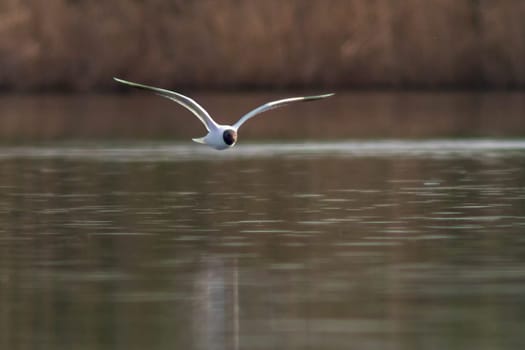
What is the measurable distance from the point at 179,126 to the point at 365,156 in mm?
11529

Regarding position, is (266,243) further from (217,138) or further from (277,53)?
(277,53)

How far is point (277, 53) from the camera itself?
154 ft

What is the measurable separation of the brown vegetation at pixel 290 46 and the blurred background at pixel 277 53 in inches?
1.5

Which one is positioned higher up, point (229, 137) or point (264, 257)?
Result: point (229, 137)

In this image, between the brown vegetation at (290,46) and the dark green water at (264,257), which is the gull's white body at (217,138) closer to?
the dark green water at (264,257)

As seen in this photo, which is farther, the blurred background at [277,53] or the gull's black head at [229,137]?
the blurred background at [277,53]

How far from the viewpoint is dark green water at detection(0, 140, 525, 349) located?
12.3 meters

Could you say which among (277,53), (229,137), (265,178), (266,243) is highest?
(277,53)

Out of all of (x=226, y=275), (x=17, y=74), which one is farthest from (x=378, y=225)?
(x=17, y=74)

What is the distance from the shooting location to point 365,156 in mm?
29359

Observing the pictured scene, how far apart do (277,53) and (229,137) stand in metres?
27.6

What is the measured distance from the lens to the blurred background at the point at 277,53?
46.6 meters

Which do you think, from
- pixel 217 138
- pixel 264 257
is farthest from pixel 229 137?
pixel 264 257

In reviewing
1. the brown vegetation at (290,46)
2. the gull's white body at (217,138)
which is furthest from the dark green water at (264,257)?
the brown vegetation at (290,46)
